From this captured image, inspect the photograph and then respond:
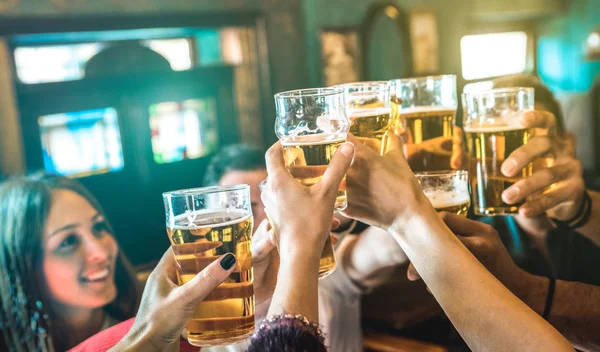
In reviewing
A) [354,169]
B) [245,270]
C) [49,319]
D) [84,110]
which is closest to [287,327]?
[245,270]

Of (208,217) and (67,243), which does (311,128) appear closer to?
(208,217)

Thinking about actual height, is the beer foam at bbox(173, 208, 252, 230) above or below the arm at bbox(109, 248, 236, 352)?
above

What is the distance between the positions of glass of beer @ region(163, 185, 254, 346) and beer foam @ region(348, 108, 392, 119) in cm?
21

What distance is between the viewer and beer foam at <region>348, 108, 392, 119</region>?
88 centimetres

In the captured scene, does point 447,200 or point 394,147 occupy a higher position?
point 394,147

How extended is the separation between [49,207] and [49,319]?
0.29 meters

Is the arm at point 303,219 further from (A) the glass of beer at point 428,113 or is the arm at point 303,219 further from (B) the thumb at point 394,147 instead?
(A) the glass of beer at point 428,113

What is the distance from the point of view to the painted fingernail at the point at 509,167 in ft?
3.28

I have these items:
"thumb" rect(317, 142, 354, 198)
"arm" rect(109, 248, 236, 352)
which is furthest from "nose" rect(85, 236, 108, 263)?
"thumb" rect(317, 142, 354, 198)

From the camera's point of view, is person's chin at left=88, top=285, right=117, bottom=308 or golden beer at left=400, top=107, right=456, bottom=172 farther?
person's chin at left=88, top=285, right=117, bottom=308

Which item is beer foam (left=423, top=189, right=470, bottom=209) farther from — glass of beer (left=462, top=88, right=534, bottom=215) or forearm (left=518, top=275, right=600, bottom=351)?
forearm (left=518, top=275, right=600, bottom=351)

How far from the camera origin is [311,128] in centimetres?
81

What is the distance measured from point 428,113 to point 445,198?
154mm

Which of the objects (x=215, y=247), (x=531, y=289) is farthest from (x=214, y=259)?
(x=531, y=289)
